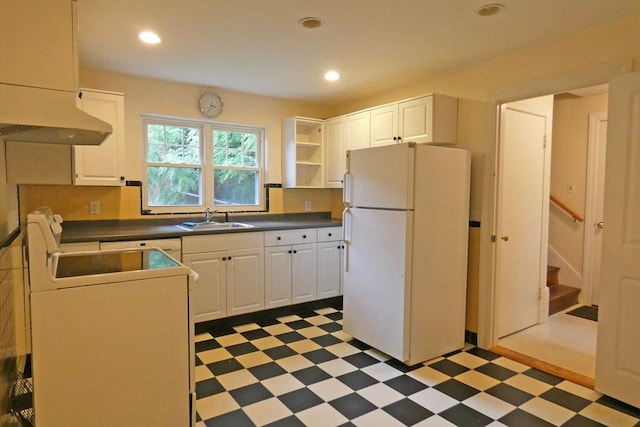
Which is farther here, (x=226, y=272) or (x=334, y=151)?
(x=334, y=151)

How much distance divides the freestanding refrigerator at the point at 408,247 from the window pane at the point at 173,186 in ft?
5.79

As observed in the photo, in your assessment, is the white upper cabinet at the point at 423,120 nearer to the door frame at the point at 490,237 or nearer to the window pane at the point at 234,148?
the door frame at the point at 490,237

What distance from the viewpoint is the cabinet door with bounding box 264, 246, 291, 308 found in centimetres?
386

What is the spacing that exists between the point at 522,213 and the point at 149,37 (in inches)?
131

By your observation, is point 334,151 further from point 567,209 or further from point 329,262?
point 567,209

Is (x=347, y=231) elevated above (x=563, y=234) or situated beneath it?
elevated above

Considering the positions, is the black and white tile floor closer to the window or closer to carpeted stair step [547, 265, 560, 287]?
the window

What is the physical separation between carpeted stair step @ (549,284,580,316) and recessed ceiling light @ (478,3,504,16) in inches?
120

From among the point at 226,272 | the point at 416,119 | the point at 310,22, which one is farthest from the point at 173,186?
the point at 416,119

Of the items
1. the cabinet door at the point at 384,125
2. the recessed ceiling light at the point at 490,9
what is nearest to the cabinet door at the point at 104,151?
the cabinet door at the point at 384,125

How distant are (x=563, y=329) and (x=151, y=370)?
11.8 ft

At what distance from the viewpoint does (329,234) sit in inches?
167

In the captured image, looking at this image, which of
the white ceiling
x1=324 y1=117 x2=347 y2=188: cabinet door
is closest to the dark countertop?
x1=324 y1=117 x2=347 y2=188: cabinet door

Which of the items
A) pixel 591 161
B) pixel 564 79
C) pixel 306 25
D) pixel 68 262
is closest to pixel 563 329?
pixel 591 161
